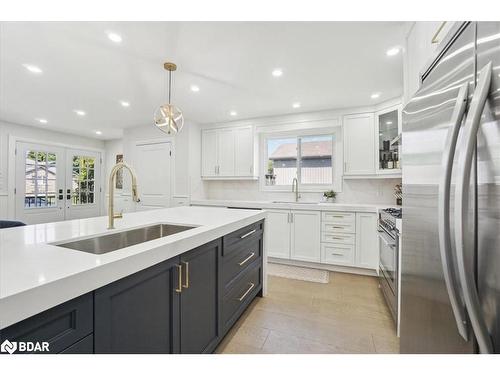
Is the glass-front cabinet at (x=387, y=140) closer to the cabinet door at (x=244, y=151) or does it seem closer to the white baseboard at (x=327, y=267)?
the white baseboard at (x=327, y=267)

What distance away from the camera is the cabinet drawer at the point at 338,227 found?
3.18m

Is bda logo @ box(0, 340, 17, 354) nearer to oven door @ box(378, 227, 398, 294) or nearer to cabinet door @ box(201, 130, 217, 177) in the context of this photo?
oven door @ box(378, 227, 398, 294)

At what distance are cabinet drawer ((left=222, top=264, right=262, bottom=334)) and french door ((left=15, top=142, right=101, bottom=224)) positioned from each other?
5.44 meters

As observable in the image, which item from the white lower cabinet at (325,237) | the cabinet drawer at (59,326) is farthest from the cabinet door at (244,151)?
the cabinet drawer at (59,326)

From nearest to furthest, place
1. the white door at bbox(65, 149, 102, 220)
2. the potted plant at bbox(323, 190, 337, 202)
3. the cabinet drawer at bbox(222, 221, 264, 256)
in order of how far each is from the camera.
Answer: the cabinet drawer at bbox(222, 221, 264, 256)
the potted plant at bbox(323, 190, 337, 202)
the white door at bbox(65, 149, 102, 220)

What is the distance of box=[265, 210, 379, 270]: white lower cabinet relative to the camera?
3090 mm

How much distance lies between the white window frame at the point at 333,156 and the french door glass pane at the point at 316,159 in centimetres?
7

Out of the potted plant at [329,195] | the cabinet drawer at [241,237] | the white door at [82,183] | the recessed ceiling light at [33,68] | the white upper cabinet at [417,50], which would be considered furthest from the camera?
the white door at [82,183]

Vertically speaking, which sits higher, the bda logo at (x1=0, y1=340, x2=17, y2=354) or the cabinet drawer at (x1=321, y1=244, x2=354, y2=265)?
the bda logo at (x1=0, y1=340, x2=17, y2=354)

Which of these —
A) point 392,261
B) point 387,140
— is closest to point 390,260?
point 392,261

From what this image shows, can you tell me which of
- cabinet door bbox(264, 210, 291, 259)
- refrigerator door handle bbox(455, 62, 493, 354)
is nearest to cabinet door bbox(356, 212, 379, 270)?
cabinet door bbox(264, 210, 291, 259)

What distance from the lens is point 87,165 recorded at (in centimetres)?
607
